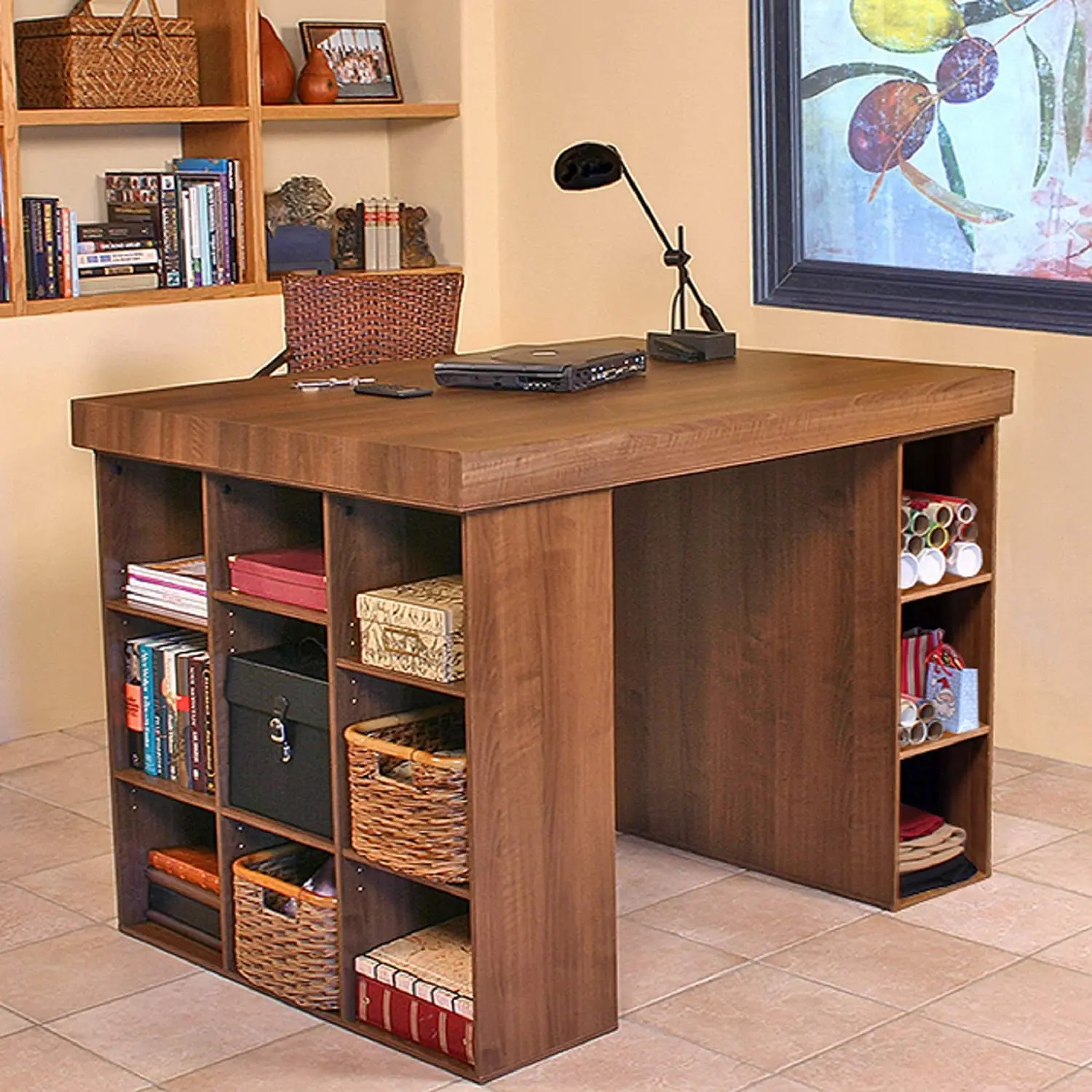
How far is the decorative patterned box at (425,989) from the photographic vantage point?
280 cm

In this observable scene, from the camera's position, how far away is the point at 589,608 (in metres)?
2.79

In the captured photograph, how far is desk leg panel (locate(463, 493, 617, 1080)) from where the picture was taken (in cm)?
267

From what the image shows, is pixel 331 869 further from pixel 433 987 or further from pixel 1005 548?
pixel 1005 548

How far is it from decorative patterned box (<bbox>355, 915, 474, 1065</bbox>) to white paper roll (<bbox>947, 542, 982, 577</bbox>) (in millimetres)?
1090

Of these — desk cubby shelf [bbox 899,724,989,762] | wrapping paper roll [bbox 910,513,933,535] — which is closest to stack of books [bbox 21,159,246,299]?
wrapping paper roll [bbox 910,513,933,535]

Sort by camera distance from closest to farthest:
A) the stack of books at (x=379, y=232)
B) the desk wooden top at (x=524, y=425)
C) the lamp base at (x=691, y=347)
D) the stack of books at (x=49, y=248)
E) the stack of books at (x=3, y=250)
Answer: the desk wooden top at (x=524, y=425)
the lamp base at (x=691, y=347)
the stack of books at (x=3, y=250)
the stack of books at (x=49, y=248)
the stack of books at (x=379, y=232)

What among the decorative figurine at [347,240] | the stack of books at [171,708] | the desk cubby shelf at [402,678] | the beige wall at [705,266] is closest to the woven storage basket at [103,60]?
the decorative figurine at [347,240]

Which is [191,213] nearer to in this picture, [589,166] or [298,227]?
[298,227]

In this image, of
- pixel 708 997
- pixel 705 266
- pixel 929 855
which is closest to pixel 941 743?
pixel 929 855

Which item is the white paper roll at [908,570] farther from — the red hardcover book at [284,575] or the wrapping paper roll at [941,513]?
the red hardcover book at [284,575]

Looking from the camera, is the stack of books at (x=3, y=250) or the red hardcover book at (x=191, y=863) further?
the stack of books at (x=3, y=250)

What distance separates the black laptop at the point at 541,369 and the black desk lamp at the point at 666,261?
0.69 ft

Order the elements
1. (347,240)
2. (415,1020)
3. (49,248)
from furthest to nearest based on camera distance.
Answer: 1. (347,240)
2. (49,248)
3. (415,1020)

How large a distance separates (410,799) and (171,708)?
2.11 feet
